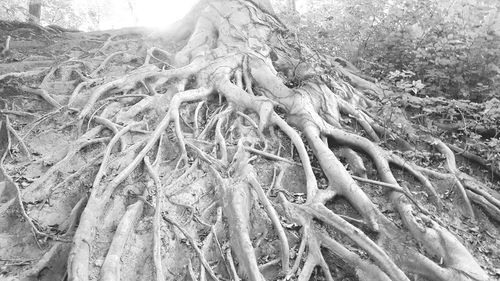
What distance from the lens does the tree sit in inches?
113

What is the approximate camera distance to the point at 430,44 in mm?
5555

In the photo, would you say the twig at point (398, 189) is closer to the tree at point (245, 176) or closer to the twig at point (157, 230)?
the tree at point (245, 176)

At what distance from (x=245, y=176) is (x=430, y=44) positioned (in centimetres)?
384

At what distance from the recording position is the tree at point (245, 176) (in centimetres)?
288

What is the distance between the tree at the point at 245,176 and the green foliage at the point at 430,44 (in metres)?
0.81

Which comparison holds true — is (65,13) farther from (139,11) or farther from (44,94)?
(44,94)

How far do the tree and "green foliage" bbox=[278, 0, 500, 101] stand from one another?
81 centimetres

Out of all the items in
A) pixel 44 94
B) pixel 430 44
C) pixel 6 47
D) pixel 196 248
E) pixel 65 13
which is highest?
pixel 430 44

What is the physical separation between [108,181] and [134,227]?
0.54m

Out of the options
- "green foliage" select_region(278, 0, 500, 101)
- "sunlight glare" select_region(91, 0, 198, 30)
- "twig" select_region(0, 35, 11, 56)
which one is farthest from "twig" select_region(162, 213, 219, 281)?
"sunlight glare" select_region(91, 0, 198, 30)

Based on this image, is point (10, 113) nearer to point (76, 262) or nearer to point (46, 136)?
point (46, 136)

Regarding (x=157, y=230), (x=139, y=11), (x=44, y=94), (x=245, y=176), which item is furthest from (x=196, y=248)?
(x=139, y=11)

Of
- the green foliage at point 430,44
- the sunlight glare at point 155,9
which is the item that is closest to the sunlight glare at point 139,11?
the sunlight glare at point 155,9

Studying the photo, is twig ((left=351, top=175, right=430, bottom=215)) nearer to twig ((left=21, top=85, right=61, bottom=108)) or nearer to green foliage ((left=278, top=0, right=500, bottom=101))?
green foliage ((left=278, top=0, right=500, bottom=101))
